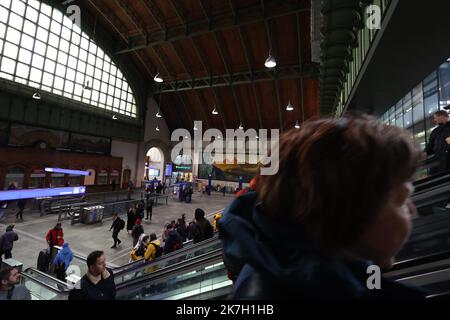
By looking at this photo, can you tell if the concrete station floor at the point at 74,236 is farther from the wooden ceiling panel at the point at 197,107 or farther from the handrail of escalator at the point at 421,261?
the wooden ceiling panel at the point at 197,107

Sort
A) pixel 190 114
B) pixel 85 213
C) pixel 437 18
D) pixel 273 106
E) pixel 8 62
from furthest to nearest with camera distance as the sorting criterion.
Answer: pixel 190 114
pixel 273 106
pixel 8 62
pixel 85 213
pixel 437 18

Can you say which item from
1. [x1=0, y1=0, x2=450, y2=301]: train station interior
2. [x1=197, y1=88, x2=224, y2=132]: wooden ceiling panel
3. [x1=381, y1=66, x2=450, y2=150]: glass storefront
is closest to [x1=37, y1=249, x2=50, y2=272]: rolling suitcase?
[x1=0, y1=0, x2=450, y2=301]: train station interior

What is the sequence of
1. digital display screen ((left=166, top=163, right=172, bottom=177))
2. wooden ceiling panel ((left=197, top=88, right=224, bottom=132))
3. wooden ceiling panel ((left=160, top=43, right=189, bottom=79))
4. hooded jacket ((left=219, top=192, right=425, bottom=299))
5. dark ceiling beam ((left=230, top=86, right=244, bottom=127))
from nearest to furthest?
hooded jacket ((left=219, top=192, right=425, bottom=299)) → wooden ceiling panel ((left=160, top=43, right=189, bottom=79)) → dark ceiling beam ((left=230, top=86, right=244, bottom=127)) → wooden ceiling panel ((left=197, top=88, right=224, bottom=132)) → digital display screen ((left=166, top=163, right=172, bottom=177))

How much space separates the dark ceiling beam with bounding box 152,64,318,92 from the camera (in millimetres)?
17305

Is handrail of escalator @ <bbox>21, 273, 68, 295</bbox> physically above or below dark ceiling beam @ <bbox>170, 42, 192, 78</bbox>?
below

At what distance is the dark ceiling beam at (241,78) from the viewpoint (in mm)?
17305

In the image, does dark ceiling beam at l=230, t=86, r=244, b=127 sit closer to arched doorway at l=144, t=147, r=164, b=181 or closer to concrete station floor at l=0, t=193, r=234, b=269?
arched doorway at l=144, t=147, r=164, b=181

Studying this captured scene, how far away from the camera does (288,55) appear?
17.3m

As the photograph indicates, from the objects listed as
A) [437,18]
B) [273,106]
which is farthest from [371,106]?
[273,106]

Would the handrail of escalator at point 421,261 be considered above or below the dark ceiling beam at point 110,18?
below

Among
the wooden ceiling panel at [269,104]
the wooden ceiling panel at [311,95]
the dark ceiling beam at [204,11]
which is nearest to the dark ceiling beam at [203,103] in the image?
the wooden ceiling panel at [269,104]

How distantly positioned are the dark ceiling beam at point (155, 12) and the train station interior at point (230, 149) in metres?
0.13

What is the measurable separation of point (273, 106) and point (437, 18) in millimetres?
20159
